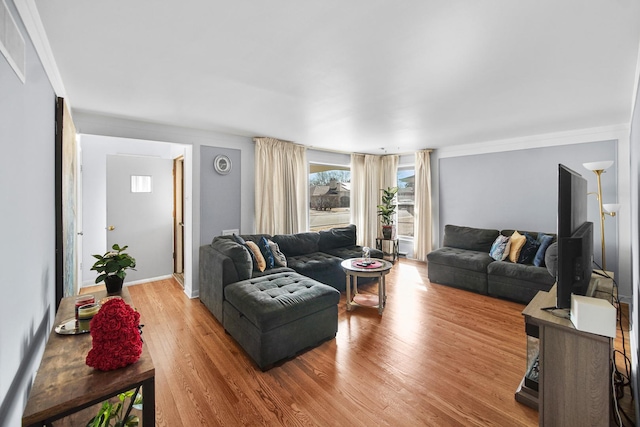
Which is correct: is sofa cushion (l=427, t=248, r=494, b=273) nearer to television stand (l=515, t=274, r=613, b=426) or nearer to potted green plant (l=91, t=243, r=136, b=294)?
television stand (l=515, t=274, r=613, b=426)

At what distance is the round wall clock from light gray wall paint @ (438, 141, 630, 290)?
4.14 metres

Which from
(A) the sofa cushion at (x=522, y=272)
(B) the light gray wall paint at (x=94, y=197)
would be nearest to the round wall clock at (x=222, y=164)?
(B) the light gray wall paint at (x=94, y=197)

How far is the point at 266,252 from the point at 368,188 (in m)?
3.55

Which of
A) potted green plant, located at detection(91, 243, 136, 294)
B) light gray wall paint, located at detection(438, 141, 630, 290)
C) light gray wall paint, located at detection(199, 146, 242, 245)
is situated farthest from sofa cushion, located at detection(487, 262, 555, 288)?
potted green plant, located at detection(91, 243, 136, 294)

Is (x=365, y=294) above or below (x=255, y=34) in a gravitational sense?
below

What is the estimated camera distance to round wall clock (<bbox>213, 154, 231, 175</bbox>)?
4133 mm

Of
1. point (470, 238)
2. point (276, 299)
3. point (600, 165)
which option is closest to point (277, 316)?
point (276, 299)

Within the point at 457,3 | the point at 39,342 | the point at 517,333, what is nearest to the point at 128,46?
the point at 39,342

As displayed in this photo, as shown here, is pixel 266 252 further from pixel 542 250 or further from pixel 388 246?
pixel 542 250

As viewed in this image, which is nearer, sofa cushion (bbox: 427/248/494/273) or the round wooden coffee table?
the round wooden coffee table

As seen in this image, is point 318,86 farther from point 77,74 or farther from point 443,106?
point 77,74

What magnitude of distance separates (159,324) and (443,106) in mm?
3979

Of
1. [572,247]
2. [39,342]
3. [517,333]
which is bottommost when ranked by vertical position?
[517,333]

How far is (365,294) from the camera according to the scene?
3.98 meters
